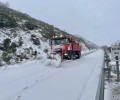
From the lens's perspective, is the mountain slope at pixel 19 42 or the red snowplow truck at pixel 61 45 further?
the red snowplow truck at pixel 61 45

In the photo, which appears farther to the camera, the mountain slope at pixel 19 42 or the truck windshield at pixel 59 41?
the truck windshield at pixel 59 41

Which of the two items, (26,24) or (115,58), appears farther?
(26,24)

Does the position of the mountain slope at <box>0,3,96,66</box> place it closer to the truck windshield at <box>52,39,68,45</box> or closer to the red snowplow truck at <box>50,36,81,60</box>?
the red snowplow truck at <box>50,36,81,60</box>

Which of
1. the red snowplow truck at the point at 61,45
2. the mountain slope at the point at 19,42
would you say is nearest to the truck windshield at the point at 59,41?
the red snowplow truck at the point at 61,45

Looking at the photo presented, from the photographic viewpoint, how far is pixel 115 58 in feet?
49.0

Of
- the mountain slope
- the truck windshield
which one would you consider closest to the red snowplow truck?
the truck windshield

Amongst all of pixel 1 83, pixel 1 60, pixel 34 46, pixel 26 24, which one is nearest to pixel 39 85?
pixel 1 83

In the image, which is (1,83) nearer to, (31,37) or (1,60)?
(1,60)

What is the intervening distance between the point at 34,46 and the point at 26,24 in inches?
289

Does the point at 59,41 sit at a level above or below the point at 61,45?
above

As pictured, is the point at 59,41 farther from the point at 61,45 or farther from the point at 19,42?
the point at 19,42

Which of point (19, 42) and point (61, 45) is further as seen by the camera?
point (19, 42)

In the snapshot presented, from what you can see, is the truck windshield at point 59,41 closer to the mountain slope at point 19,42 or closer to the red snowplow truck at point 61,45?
the red snowplow truck at point 61,45

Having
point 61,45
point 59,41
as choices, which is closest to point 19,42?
point 59,41
